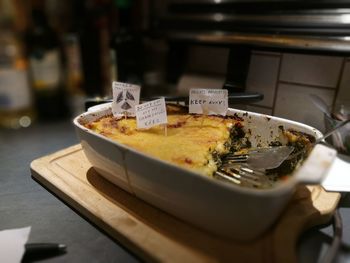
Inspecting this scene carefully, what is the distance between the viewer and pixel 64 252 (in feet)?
1.43

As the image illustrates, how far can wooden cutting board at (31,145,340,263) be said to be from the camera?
A: 411mm

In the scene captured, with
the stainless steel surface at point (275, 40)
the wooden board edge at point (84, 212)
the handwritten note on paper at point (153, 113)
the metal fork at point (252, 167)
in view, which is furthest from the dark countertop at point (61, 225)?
the stainless steel surface at point (275, 40)

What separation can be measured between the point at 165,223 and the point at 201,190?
0.41 ft

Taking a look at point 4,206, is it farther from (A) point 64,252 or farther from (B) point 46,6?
(B) point 46,6

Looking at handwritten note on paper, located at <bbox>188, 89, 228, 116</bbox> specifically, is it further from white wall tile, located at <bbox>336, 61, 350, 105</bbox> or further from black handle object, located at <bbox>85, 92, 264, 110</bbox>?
white wall tile, located at <bbox>336, 61, 350, 105</bbox>

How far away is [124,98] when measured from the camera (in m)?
0.63

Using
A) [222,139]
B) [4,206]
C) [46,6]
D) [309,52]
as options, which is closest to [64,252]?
[4,206]

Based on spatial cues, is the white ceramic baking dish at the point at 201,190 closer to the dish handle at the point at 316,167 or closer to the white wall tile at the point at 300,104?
the dish handle at the point at 316,167

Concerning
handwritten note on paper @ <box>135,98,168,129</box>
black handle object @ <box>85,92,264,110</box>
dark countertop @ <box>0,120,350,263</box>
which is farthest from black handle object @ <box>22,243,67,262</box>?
black handle object @ <box>85,92,264,110</box>

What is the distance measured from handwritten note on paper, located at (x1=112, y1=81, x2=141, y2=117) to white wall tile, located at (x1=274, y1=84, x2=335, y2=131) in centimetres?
43

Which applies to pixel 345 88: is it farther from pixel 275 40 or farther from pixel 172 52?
pixel 172 52

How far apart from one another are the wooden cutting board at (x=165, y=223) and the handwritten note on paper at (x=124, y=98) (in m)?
0.15

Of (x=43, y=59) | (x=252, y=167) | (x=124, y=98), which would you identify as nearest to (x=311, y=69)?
(x=252, y=167)

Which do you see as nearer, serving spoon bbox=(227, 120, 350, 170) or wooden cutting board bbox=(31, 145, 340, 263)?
wooden cutting board bbox=(31, 145, 340, 263)
